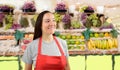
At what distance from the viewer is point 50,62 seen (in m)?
2.56

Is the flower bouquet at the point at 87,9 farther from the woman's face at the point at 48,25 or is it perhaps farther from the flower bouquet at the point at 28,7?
the woman's face at the point at 48,25

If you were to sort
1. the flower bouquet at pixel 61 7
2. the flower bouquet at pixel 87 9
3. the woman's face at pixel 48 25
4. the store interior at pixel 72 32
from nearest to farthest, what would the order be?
the woman's face at pixel 48 25 → the store interior at pixel 72 32 → the flower bouquet at pixel 61 7 → the flower bouquet at pixel 87 9

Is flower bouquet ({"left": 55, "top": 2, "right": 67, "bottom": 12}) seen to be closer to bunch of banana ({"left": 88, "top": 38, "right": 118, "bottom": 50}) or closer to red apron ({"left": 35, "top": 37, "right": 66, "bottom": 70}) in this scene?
bunch of banana ({"left": 88, "top": 38, "right": 118, "bottom": 50})

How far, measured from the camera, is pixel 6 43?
4340mm

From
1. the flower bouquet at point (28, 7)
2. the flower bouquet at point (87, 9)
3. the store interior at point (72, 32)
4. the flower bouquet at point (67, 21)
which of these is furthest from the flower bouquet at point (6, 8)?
the flower bouquet at point (87, 9)

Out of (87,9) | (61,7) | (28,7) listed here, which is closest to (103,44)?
(87,9)

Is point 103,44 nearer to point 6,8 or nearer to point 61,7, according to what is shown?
point 61,7

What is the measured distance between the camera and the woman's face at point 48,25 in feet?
8.22

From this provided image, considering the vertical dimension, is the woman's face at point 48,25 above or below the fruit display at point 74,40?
above

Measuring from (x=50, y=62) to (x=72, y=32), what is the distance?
1.93 meters

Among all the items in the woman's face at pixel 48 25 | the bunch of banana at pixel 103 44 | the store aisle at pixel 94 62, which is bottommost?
the store aisle at pixel 94 62

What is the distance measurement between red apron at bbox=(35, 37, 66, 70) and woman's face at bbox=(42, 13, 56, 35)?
4.7 inches

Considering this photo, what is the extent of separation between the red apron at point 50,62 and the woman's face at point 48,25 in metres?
0.12

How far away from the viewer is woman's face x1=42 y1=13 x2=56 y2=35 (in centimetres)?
251
